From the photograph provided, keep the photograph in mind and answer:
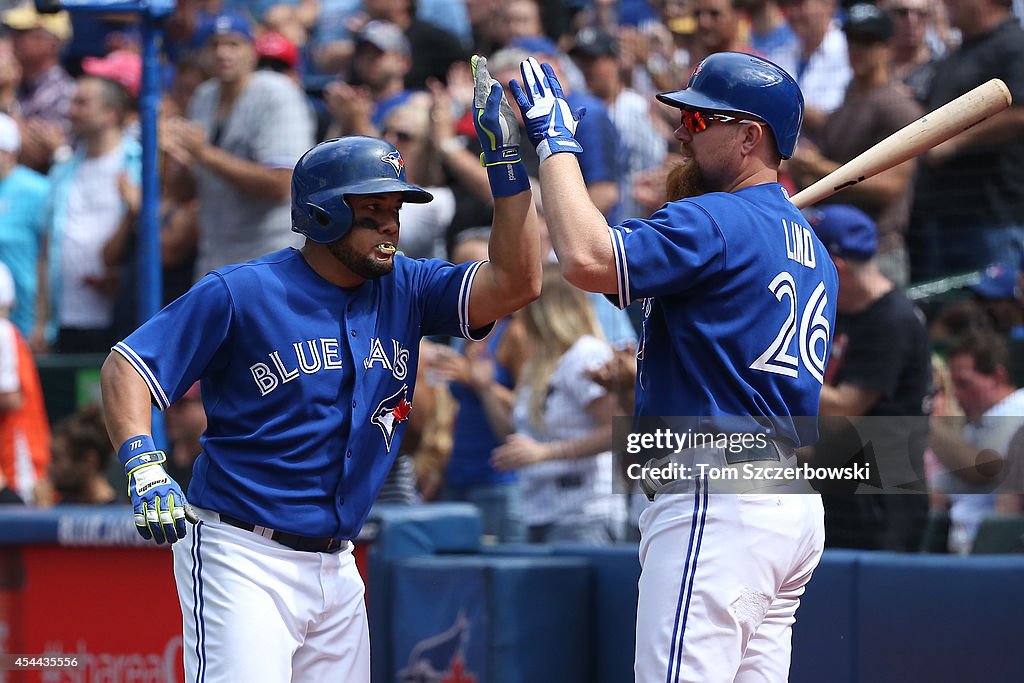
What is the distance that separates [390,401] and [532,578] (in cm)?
153

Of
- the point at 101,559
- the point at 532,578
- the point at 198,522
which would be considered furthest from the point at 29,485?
the point at 198,522

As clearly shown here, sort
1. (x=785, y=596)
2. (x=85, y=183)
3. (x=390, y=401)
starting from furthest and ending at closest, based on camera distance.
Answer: (x=85, y=183)
(x=390, y=401)
(x=785, y=596)

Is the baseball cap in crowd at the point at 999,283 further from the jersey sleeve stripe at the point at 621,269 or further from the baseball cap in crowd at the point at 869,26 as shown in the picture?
the jersey sleeve stripe at the point at 621,269

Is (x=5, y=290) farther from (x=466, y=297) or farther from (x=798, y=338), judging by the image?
(x=798, y=338)

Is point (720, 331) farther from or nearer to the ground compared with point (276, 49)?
nearer to the ground

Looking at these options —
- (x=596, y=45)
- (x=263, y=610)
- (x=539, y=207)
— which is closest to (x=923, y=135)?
(x=263, y=610)

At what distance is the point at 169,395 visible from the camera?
3.57m

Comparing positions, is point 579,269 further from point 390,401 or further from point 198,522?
point 198,522

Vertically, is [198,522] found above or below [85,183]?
below

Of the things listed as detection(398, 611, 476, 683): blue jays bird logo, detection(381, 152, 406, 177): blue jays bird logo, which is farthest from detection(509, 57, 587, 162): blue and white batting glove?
detection(398, 611, 476, 683): blue jays bird logo

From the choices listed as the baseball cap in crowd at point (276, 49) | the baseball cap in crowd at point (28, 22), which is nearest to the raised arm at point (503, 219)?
the baseball cap in crowd at point (276, 49)

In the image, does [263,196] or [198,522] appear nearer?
[198,522]

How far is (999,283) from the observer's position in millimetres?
5562

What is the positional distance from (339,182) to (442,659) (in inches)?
84.3
